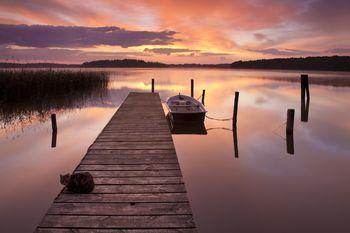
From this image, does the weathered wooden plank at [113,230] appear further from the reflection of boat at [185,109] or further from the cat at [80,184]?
the reflection of boat at [185,109]

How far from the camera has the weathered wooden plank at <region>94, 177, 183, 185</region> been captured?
5.36m

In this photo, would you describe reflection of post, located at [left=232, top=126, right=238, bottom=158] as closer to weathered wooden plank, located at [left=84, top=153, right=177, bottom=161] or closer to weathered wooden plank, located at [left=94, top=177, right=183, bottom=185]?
weathered wooden plank, located at [left=84, top=153, right=177, bottom=161]

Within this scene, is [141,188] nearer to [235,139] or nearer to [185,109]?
[235,139]


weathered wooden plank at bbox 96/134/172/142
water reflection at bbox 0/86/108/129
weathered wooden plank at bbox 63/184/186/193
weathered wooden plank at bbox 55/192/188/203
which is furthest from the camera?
water reflection at bbox 0/86/108/129

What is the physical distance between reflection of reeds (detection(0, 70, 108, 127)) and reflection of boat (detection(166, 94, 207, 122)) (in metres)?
6.74

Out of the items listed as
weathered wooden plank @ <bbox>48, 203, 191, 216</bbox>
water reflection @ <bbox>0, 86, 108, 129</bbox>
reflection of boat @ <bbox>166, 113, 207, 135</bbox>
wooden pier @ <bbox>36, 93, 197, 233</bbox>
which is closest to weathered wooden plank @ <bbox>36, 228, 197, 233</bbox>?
wooden pier @ <bbox>36, 93, 197, 233</bbox>

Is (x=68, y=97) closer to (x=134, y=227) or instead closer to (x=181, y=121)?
(x=181, y=121)

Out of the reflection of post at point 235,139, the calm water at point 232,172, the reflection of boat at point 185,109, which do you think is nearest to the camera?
the calm water at point 232,172

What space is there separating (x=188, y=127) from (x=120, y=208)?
10.3 meters

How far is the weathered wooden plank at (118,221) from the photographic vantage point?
3911mm

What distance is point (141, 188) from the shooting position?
16.8 ft

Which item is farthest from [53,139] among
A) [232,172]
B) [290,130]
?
[290,130]

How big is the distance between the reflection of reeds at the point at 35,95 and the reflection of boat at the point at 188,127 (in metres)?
6.84

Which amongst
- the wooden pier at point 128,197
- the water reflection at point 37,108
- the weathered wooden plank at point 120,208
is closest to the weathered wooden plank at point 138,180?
the wooden pier at point 128,197
